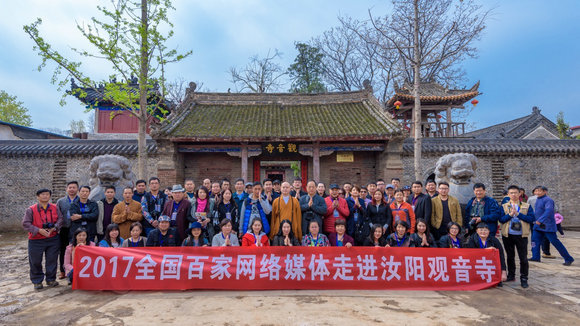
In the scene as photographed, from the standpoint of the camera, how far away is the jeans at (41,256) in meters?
4.36

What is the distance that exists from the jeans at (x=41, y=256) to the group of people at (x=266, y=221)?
0.04 ft

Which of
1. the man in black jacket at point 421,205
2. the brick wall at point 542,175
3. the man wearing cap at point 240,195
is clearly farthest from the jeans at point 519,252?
the brick wall at point 542,175

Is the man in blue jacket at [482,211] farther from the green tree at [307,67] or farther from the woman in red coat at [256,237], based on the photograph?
the green tree at [307,67]

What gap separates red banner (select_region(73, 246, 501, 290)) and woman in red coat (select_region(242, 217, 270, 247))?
0.91 feet

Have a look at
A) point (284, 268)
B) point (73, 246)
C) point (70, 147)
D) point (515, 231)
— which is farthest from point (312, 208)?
point (70, 147)

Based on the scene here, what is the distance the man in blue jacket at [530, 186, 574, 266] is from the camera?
5.61 meters

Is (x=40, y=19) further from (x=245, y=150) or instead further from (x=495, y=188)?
(x=495, y=188)

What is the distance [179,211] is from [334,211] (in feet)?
8.01

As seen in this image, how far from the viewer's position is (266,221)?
4.89 meters

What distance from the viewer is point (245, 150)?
404 inches

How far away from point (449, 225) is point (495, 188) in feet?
24.0

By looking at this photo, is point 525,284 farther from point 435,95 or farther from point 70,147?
point 435,95

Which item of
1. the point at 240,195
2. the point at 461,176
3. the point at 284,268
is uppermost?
the point at 461,176

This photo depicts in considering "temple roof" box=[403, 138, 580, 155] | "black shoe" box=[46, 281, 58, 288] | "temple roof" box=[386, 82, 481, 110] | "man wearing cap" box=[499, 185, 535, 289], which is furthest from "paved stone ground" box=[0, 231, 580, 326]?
"temple roof" box=[386, 82, 481, 110]
